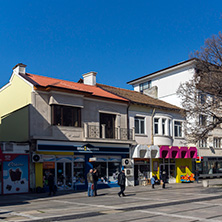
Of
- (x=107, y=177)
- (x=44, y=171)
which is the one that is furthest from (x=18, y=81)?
(x=107, y=177)

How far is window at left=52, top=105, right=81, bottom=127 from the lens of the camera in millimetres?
23925

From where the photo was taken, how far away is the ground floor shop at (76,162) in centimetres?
2283

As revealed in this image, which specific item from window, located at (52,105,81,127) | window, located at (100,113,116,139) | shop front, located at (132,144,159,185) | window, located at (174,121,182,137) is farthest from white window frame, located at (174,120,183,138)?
window, located at (52,105,81,127)

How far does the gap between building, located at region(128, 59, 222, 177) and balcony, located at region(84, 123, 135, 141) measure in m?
10.5

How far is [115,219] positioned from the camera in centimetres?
1095

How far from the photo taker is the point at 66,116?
2456 cm

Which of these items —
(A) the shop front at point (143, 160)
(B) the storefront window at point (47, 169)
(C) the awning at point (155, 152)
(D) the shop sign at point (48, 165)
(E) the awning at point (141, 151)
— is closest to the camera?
(B) the storefront window at point (47, 169)

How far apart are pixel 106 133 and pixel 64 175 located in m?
5.22

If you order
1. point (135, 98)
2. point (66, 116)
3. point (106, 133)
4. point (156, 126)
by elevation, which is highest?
point (135, 98)

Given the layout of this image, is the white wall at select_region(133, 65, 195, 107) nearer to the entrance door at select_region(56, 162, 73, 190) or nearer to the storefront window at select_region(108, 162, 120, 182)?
the storefront window at select_region(108, 162, 120, 182)

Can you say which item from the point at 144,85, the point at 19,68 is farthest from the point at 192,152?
the point at 19,68

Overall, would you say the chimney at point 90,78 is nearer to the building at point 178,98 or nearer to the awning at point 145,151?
the awning at point 145,151

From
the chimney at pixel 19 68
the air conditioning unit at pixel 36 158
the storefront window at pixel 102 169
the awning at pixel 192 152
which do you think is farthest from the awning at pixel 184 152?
the chimney at pixel 19 68

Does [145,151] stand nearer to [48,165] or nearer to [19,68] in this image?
[48,165]
